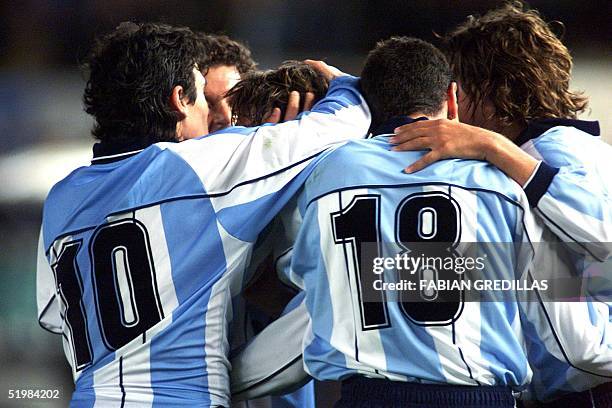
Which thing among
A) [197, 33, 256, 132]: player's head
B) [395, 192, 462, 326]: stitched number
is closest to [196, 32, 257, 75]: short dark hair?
[197, 33, 256, 132]: player's head

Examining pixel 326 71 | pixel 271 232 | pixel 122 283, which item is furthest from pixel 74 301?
pixel 326 71

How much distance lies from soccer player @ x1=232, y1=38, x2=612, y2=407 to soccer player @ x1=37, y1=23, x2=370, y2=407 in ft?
0.43

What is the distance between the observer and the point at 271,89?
1785mm

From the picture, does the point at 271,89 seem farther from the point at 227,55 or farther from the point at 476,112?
the point at 227,55

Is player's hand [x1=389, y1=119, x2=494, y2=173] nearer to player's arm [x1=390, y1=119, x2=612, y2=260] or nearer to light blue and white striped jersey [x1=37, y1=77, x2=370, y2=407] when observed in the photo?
player's arm [x1=390, y1=119, x2=612, y2=260]

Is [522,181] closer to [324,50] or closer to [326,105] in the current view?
[326,105]

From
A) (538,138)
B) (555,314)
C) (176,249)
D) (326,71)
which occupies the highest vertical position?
(326,71)

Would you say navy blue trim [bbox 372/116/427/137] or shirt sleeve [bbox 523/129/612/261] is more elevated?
navy blue trim [bbox 372/116/427/137]

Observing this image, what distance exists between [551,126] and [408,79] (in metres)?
0.27

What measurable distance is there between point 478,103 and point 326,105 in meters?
0.28

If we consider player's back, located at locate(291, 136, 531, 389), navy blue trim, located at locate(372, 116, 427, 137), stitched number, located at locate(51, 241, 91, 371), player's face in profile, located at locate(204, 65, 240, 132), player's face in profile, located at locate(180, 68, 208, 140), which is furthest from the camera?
player's face in profile, located at locate(204, 65, 240, 132)

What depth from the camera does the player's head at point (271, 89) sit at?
1.78 metres

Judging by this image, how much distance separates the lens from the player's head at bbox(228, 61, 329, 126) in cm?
178

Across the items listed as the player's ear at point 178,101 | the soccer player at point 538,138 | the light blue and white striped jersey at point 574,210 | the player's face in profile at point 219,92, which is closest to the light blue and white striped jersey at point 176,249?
the player's ear at point 178,101
